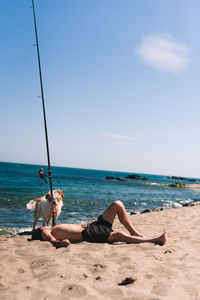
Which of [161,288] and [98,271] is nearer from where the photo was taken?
[161,288]

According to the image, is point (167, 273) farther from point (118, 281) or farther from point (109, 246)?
point (109, 246)

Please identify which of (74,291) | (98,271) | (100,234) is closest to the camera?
(74,291)

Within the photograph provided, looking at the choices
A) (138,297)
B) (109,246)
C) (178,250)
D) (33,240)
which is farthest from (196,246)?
(33,240)

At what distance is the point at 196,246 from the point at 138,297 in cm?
251

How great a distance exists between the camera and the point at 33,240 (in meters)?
4.87

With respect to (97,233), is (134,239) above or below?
below

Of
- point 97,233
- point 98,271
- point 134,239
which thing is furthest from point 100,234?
point 98,271

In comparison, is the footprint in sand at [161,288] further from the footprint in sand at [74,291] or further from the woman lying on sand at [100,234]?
the woman lying on sand at [100,234]

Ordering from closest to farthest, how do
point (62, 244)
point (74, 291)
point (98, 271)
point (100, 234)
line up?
1. point (74, 291)
2. point (98, 271)
3. point (62, 244)
4. point (100, 234)

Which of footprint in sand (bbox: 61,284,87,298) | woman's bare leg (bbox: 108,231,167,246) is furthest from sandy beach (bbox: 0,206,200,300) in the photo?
woman's bare leg (bbox: 108,231,167,246)

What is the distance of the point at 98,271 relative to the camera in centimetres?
319

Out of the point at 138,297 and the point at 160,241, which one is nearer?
the point at 138,297

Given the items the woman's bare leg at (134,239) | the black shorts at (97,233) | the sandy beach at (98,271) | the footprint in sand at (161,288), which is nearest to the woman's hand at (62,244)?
the sandy beach at (98,271)

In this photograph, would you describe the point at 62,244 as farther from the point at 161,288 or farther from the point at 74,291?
the point at 161,288
